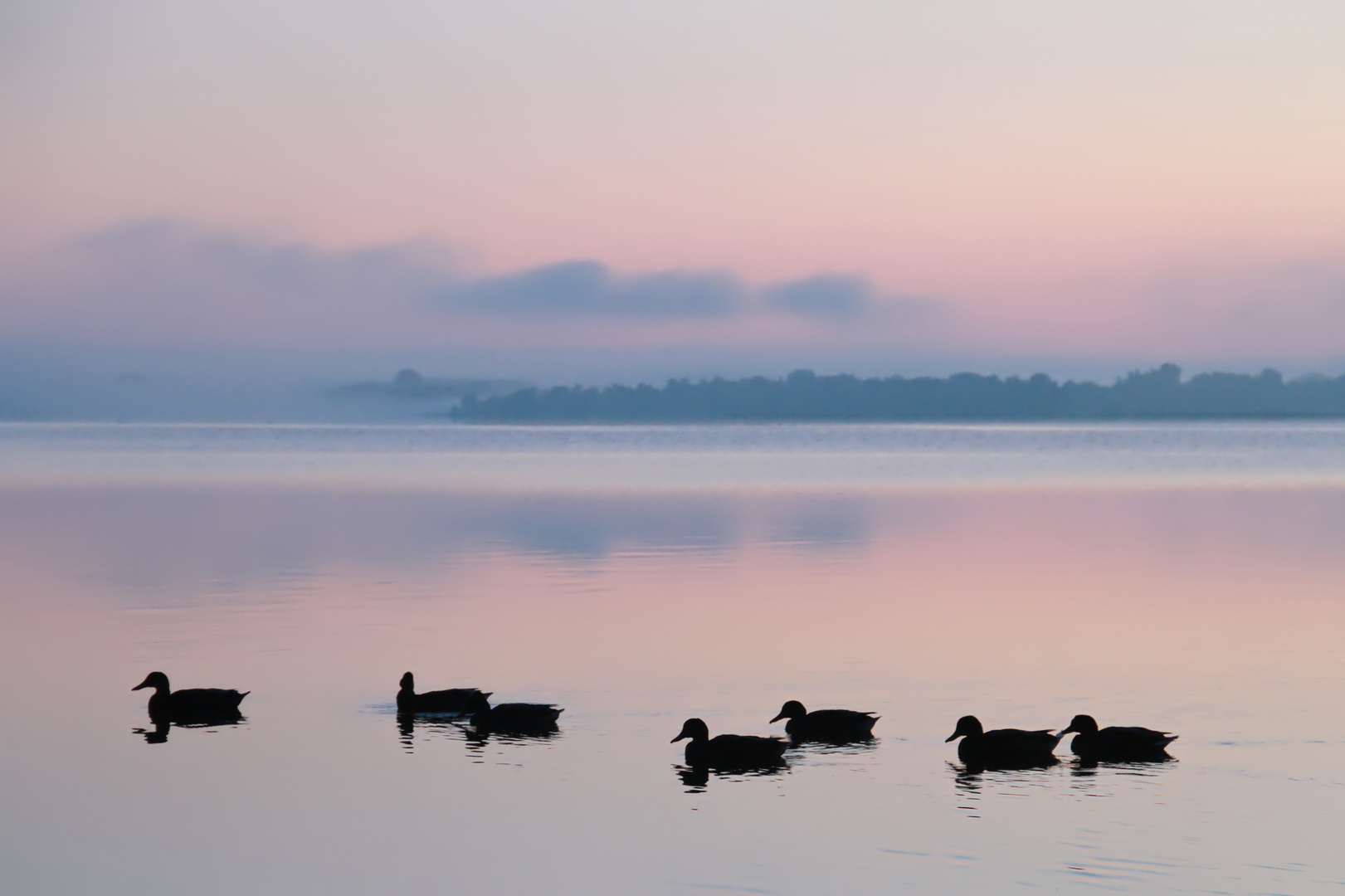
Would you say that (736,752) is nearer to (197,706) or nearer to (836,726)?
(836,726)

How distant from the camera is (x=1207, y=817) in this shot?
1114 centimetres

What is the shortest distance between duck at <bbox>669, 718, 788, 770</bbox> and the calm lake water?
0.20 m

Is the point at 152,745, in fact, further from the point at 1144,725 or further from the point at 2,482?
the point at 2,482

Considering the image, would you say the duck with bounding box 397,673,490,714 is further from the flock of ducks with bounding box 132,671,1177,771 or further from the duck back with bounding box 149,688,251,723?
the duck back with bounding box 149,688,251,723

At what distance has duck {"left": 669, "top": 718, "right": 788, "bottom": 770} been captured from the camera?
12.8 meters

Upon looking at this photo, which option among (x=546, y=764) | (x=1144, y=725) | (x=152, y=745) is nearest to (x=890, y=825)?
(x=546, y=764)

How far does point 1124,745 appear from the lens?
12.8 metres

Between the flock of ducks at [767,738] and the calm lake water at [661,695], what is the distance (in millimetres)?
216

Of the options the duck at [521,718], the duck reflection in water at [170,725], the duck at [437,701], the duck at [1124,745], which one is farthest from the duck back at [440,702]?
the duck at [1124,745]

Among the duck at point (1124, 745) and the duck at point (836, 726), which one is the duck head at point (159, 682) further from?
the duck at point (1124, 745)

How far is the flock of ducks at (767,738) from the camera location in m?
12.8

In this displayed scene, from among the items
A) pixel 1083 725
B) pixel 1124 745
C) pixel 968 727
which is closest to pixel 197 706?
pixel 968 727

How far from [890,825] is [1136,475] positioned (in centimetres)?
5294

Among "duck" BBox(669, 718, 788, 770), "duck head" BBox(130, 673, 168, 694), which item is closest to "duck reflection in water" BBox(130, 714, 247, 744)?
"duck head" BBox(130, 673, 168, 694)
